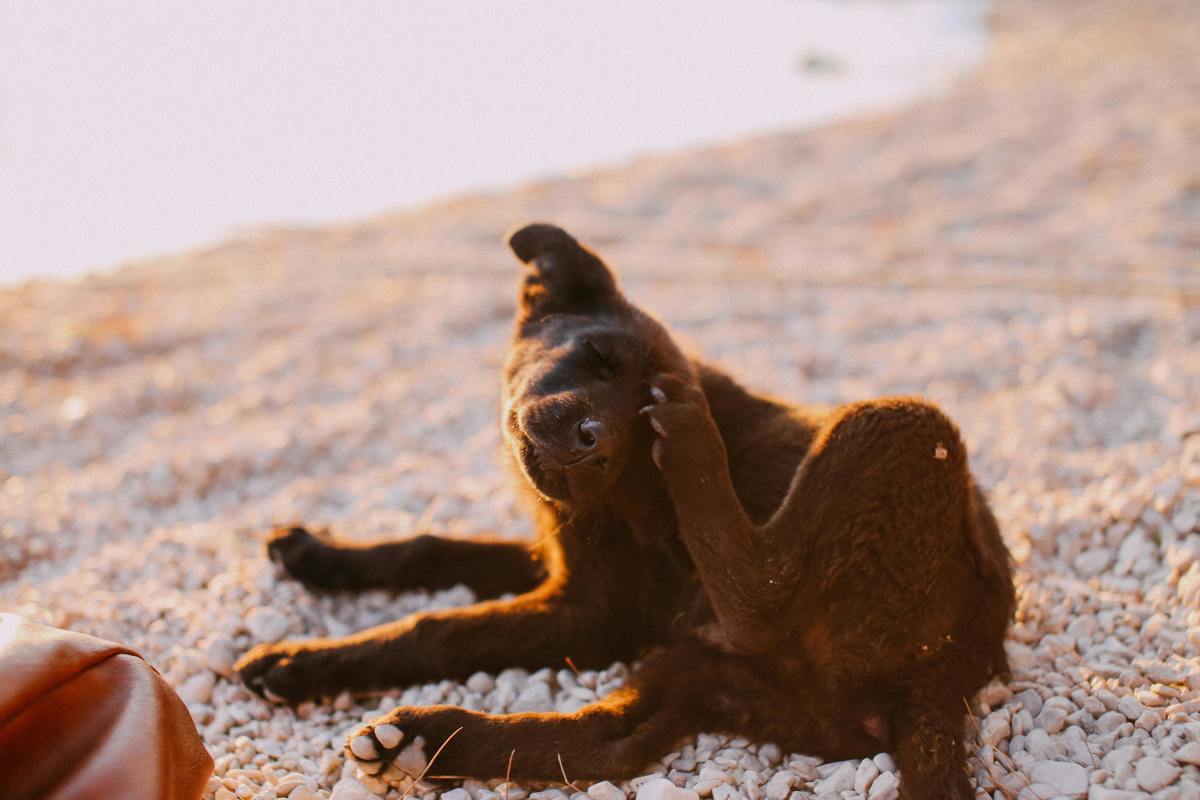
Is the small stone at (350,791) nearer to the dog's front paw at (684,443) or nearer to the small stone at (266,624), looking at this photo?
the small stone at (266,624)

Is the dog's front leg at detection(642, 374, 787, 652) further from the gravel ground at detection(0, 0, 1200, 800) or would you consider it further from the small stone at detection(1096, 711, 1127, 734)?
the small stone at detection(1096, 711, 1127, 734)

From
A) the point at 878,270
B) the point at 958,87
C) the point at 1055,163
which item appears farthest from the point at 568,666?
the point at 958,87

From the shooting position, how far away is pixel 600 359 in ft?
11.5

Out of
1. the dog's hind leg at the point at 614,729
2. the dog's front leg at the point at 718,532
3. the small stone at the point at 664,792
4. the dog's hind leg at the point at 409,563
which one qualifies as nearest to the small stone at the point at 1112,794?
the dog's hind leg at the point at 614,729

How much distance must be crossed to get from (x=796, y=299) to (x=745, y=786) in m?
5.02

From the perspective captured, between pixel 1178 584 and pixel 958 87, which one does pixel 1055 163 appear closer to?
pixel 958 87

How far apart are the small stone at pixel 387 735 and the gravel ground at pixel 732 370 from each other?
5.7 inches

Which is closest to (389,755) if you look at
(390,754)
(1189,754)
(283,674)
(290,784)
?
(390,754)

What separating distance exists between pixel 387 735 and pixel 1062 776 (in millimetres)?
1924

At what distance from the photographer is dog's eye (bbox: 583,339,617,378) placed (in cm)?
346

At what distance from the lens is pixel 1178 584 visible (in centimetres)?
362

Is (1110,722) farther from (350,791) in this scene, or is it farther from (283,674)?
(283,674)

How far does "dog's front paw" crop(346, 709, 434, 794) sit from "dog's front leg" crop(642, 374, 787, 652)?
40.0 inches

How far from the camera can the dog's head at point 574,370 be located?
3.11 m
